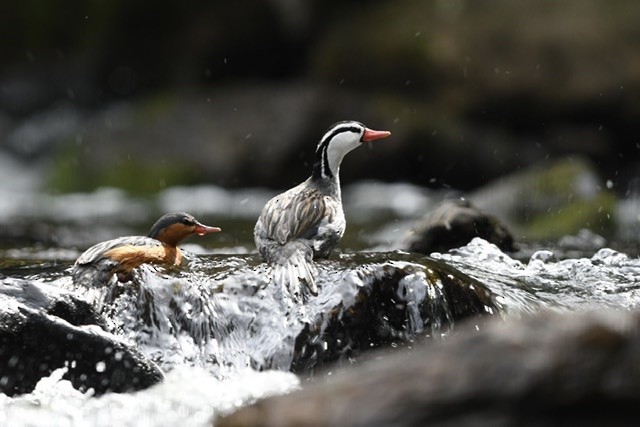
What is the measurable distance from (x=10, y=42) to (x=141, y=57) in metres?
2.24

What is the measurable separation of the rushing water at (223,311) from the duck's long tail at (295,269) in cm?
8

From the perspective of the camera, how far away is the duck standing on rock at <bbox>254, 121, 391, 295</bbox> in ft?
21.5

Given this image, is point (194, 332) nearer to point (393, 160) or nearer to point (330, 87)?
point (393, 160)

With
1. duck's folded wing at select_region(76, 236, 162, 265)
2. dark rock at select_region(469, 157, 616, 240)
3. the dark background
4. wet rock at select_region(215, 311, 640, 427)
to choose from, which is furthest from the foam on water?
the dark background

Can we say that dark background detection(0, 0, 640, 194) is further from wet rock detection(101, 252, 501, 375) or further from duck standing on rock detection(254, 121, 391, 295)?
wet rock detection(101, 252, 501, 375)

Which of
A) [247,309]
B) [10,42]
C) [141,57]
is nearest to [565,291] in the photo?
[247,309]

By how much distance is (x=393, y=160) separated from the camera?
1493 centimetres

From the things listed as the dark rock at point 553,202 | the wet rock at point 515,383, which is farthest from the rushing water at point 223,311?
the wet rock at point 515,383

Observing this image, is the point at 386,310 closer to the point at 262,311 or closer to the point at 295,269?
the point at 295,269

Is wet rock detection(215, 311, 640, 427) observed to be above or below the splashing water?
below

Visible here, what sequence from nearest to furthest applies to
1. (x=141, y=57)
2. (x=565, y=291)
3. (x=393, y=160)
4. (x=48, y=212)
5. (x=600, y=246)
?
(x=565, y=291), (x=600, y=246), (x=48, y=212), (x=393, y=160), (x=141, y=57)

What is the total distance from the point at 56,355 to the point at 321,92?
34.0 feet

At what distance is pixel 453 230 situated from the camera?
8.72 metres

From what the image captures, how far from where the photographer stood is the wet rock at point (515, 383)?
3045 mm
